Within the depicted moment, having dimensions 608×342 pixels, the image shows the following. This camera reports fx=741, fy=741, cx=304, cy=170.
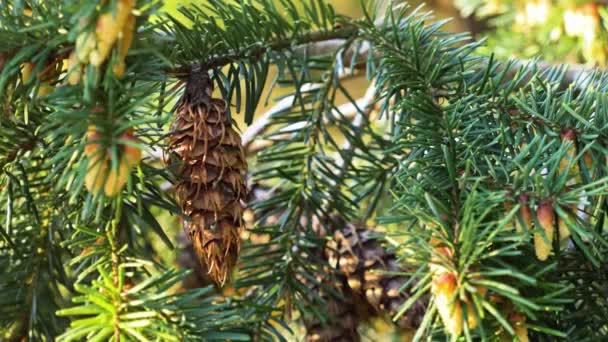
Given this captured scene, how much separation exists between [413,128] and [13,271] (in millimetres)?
321

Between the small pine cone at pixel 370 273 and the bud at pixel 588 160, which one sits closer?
the bud at pixel 588 160

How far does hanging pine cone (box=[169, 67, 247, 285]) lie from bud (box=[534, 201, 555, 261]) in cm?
19

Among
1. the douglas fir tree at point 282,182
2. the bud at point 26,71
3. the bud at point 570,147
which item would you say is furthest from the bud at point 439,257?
the bud at point 26,71

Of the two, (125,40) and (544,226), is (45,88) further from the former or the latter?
(544,226)

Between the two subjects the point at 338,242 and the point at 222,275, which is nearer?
the point at 222,275

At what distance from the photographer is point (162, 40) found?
16.1 inches

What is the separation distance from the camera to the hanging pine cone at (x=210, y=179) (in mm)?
454

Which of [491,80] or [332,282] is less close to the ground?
[491,80]

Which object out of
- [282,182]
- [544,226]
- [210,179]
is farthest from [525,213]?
[282,182]

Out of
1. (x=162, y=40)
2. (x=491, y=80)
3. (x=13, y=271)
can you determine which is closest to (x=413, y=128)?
(x=491, y=80)

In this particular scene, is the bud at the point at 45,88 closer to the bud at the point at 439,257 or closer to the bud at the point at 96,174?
the bud at the point at 96,174

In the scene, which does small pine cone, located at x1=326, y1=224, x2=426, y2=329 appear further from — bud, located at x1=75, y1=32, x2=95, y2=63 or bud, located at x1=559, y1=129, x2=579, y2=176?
bud, located at x1=75, y1=32, x2=95, y2=63

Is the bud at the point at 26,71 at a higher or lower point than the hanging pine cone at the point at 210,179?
higher

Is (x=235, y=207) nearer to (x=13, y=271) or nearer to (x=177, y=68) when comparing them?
(x=177, y=68)
